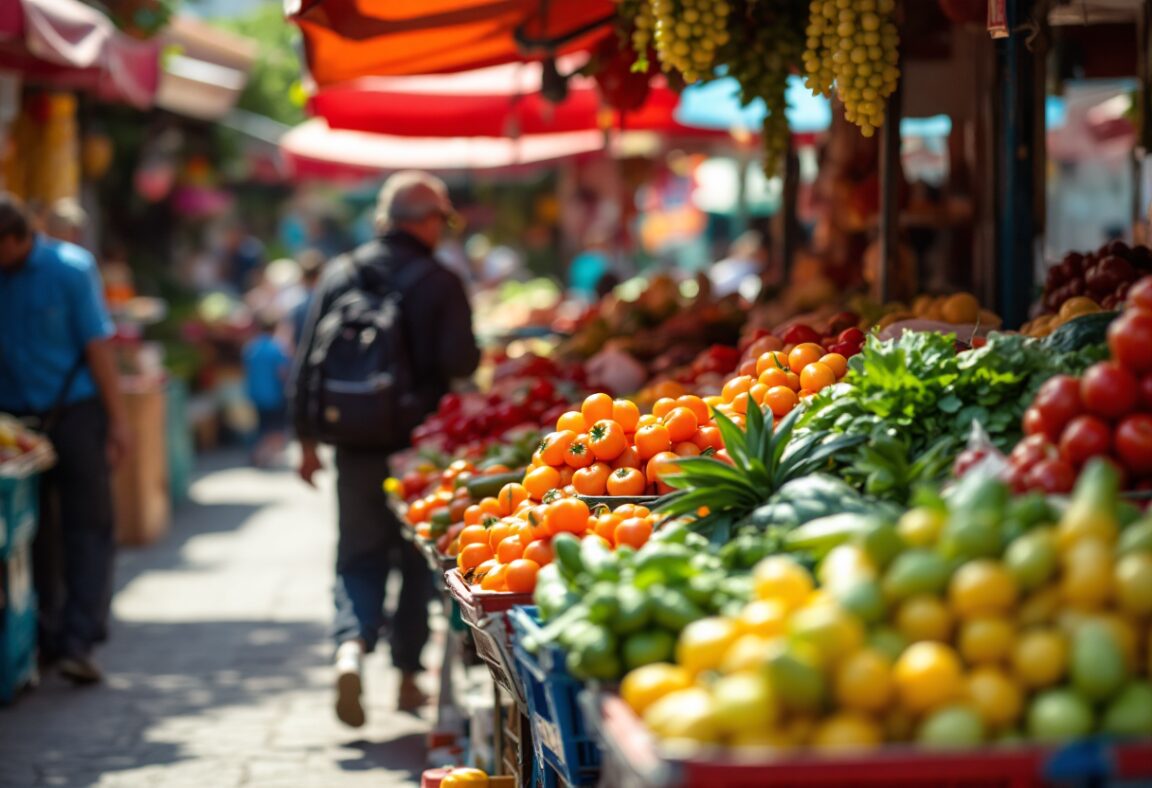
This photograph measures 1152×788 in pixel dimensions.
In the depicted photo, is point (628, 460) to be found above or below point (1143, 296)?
below

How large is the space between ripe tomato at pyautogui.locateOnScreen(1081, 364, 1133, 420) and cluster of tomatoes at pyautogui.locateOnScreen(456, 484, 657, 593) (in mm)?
1098

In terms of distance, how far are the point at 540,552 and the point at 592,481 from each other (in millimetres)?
525

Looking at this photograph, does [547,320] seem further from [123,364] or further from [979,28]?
[979,28]

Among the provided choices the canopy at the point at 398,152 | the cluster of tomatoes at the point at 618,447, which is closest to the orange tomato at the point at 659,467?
the cluster of tomatoes at the point at 618,447

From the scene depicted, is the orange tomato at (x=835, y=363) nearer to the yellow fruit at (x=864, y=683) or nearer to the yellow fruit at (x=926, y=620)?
the yellow fruit at (x=926, y=620)

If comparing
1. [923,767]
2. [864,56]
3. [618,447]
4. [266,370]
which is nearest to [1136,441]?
[923,767]

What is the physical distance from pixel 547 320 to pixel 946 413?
9.22 m

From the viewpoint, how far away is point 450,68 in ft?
27.9

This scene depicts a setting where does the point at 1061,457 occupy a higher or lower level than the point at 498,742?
higher

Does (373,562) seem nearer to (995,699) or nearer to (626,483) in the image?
(626,483)

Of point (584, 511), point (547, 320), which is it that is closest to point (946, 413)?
point (584, 511)

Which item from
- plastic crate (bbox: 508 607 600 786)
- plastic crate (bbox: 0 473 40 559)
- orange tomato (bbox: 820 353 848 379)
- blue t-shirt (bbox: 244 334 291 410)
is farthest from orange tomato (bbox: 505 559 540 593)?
blue t-shirt (bbox: 244 334 291 410)

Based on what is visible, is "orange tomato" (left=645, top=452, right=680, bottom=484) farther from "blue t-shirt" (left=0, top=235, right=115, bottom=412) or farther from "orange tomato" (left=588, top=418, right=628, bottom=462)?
"blue t-shirt" (left=0, top=235, right=115, bottom=412)

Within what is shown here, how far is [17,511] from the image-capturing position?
705 centimetres
